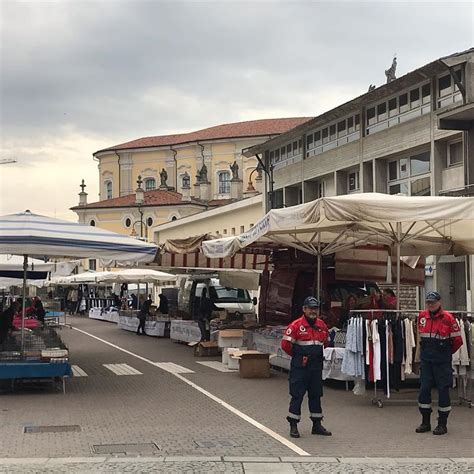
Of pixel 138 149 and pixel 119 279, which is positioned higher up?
pixel 138 149

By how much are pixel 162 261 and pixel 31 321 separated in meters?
4.17

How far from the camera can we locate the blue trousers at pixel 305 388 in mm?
10164

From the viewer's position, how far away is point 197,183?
86688 millimetres

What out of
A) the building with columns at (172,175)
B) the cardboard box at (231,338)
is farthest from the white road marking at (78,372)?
the building with columns at (172,175)

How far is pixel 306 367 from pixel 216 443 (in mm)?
1495

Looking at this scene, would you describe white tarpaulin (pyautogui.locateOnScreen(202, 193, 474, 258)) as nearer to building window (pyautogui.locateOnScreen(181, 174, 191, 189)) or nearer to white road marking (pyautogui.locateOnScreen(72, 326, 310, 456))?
white road marking (pyautogui.locateOnScreen(72, 326, 310, 456))

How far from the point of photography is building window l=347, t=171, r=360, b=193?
34844 mm

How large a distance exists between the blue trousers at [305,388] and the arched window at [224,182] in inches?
3017

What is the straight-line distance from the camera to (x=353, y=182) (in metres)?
35.4

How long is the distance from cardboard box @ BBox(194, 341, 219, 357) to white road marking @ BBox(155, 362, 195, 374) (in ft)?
5.61

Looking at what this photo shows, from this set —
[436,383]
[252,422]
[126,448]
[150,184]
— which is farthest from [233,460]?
[150,184]

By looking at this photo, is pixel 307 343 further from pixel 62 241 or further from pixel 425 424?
pixel 62 241

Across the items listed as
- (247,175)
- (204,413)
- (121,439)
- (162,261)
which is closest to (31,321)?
(162,261)

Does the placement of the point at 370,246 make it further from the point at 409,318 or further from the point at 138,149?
the point at 138,149
